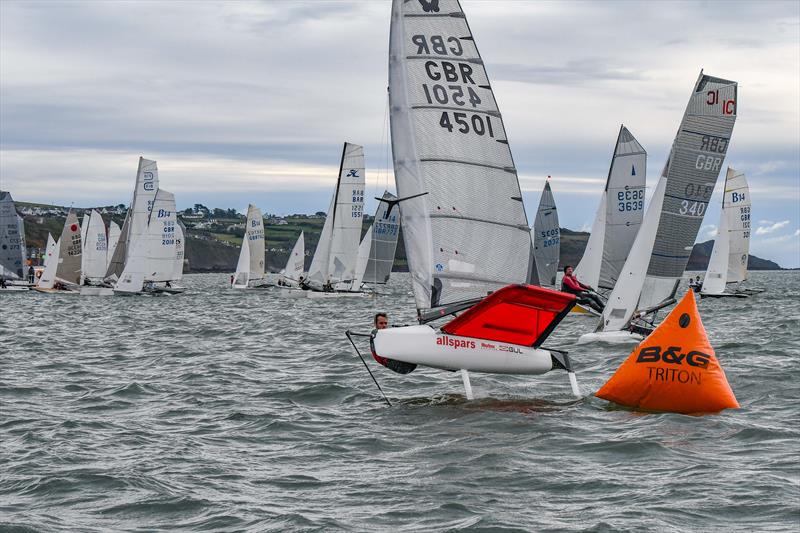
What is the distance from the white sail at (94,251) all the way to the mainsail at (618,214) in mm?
34758

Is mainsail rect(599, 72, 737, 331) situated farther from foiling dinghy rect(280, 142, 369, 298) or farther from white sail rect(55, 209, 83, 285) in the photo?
white sail rect(55, 209, 83, 285)

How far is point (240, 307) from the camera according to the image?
145 feet

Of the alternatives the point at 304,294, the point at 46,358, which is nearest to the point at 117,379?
the point at 46,358

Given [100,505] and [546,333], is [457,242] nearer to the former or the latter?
[546,333]

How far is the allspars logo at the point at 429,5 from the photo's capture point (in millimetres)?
14930

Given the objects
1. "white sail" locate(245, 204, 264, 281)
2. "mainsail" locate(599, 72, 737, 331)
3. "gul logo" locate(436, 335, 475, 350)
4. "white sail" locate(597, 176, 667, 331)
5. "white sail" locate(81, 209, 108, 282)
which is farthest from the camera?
"white sail" locate(245, 204, 264, 281)

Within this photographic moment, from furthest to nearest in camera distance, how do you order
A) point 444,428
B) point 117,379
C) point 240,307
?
1. point 240,307
2. point 117,379
3. point 444,428

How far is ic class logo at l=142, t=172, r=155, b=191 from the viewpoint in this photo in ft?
178

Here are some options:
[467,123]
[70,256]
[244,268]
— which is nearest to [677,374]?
[467,123]

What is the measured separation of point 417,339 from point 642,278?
29.9ft

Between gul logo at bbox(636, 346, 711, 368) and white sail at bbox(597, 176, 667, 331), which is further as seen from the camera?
white sail at bbox(597, 176, 667, 331)

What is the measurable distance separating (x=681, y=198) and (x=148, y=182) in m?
39.0

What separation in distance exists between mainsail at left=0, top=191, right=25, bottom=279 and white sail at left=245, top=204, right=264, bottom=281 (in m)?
14.8

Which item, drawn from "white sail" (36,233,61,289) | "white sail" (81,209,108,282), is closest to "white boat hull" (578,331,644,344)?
"white sail" (36,233,61,289)
